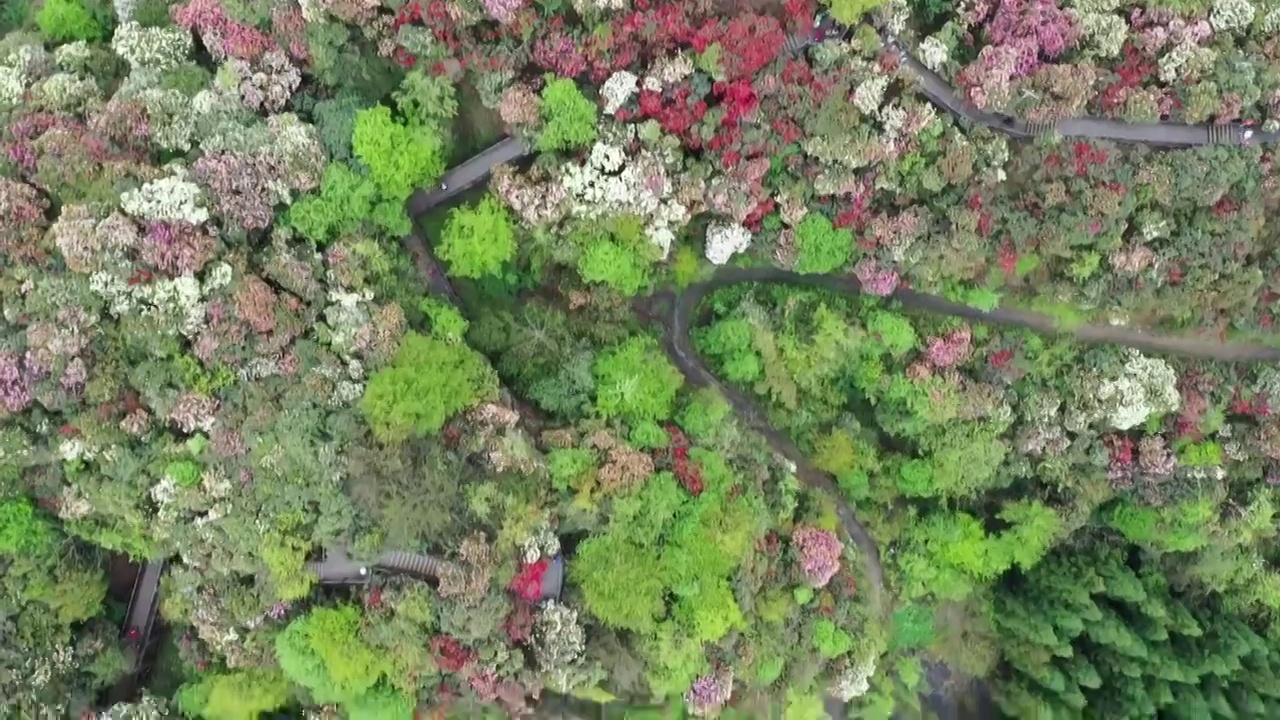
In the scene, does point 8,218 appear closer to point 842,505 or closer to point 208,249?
point 208,249

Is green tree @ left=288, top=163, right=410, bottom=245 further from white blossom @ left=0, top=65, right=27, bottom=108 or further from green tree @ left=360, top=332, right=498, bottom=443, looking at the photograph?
white blossom @ left=0, top=65, right=27, bottom=108

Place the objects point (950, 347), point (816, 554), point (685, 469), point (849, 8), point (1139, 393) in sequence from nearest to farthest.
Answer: point (849, 8) → point (685, 469) → point (816, 554) → point (1139, 393) → point (950, 347)

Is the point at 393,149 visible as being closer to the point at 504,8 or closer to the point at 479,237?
the point at 479,237

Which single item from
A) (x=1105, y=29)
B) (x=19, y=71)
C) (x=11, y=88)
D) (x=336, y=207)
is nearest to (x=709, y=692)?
(x=336, y=207)

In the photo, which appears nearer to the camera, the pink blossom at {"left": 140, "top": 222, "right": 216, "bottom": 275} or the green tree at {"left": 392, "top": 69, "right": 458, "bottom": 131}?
the pink blossom at {"left": 140, "top": 222, "right": 216, "bottom": 275}

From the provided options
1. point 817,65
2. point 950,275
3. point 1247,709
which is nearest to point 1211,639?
point 1247,709

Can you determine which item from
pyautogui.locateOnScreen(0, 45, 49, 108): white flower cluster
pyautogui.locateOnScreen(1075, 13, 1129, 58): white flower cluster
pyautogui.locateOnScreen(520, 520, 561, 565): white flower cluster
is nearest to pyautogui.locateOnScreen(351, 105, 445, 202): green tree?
pyautogui.locateOnScreen(0, 45, 49, 108): white flower cluster
